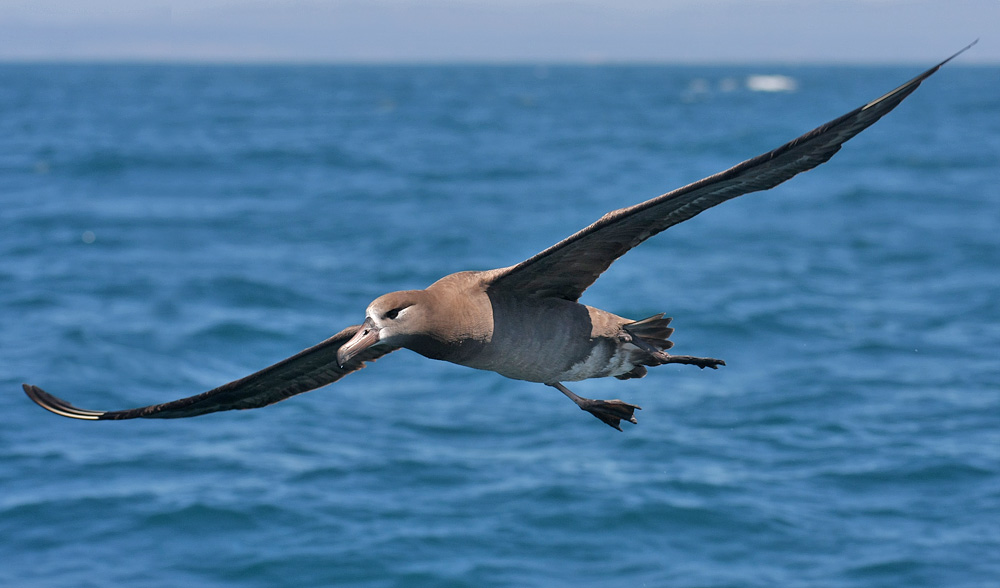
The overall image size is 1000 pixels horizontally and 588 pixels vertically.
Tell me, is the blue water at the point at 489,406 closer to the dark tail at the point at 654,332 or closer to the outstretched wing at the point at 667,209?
the dark tail at the point at 654,332

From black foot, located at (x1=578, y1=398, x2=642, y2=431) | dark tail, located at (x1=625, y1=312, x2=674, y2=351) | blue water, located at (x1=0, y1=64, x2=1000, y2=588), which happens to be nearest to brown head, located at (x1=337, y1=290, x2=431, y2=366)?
dark tail, located at (x1=625, y1=312, x2=674, y2=351)

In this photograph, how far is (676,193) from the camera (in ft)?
23.6

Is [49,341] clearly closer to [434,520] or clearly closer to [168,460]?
[168,460]

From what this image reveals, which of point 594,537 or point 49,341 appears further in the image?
point 49,341

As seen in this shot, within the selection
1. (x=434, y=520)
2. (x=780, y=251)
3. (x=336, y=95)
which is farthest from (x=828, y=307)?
(x=336, y=95)

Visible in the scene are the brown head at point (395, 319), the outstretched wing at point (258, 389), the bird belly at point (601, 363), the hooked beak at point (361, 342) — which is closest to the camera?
the hooked beak at point (361, 342)

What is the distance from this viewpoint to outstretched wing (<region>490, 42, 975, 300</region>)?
Answer: 21.9 ft

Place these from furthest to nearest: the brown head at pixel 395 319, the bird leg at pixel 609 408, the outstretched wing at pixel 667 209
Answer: the bird leg at pixel 609 408, the brown head at pixel 395 319, the outstretched wing at pixel 667 209

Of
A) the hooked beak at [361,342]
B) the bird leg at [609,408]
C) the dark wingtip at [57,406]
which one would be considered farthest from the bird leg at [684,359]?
the dark wingtip at [57,406]

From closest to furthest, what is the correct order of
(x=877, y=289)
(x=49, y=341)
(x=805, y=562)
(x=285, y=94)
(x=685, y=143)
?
1. (x=805, y=562)
2. (x=49, y=341)
3. (x=877, y=289)
4. (x=685, y=143)
5. (x=285, y=94)

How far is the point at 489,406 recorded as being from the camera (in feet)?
63.2

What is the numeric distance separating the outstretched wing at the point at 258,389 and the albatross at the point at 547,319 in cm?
2

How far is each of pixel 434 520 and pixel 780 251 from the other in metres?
20.4

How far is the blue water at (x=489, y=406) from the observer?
1441 cm
